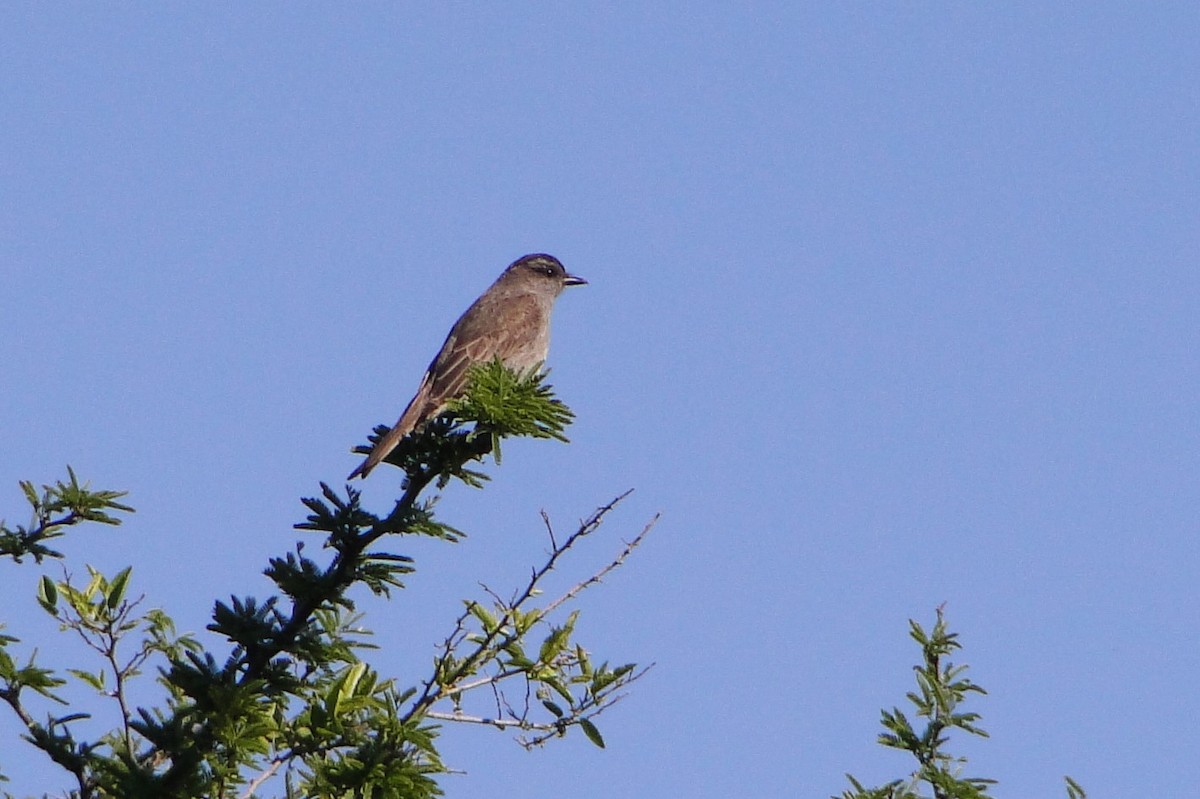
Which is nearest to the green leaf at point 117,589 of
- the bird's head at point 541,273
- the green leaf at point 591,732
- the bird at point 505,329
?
the green leaf at point 591,732

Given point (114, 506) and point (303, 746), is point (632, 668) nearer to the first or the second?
point (303, 746)

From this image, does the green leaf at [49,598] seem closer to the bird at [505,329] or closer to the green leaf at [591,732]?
the green leaf at [591,732]

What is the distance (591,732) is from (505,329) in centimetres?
719

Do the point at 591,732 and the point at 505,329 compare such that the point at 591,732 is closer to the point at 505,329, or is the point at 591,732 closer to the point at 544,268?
the point at 505,329

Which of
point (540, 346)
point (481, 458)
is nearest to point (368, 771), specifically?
point (481, 458)

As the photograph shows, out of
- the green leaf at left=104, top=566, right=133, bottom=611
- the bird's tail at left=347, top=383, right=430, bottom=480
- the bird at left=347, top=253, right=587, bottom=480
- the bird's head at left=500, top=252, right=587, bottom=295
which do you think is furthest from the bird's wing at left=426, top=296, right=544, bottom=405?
the green leaf at left=104, top=566, right=133, bottom=611

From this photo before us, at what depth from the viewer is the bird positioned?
377 inches

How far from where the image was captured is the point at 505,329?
39.7ft

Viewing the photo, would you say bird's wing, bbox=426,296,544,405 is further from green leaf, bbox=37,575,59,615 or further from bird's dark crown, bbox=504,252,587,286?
green leaf, bbox=37,575,59,615

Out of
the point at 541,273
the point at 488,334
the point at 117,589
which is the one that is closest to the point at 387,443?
the point at 117,589

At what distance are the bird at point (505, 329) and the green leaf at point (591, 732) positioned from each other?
3159 mm

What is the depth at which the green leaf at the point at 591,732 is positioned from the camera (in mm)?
5102

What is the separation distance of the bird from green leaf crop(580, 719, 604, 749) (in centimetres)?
316

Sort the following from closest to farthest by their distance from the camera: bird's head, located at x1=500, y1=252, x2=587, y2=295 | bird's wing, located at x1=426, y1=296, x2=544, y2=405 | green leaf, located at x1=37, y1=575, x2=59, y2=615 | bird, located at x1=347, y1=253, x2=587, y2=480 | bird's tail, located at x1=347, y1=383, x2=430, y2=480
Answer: green leaf, located at x1=37, y1=575, x2=59, y2=615 < bird's tail, located at x1=347, y1=383, x2=430, y2=480 < bird, located at x1=347, y1=253, x2=587, y2=480 < bird's wing, located at x1=426, y1=296, x2=544, y2=405 < bird's head, located at x1=500, y1=252, x2=587, y2=295
